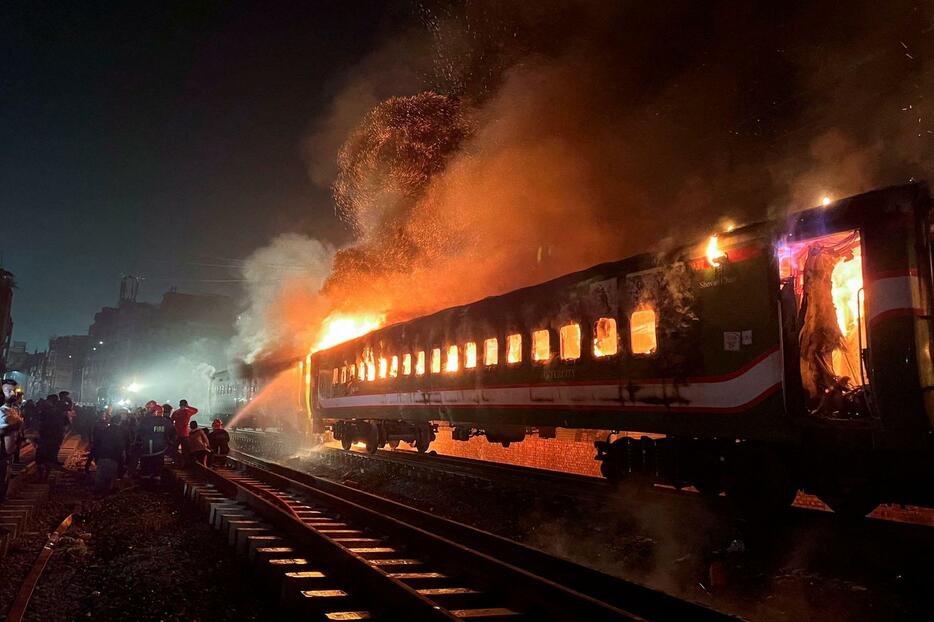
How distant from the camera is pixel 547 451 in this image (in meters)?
17.8

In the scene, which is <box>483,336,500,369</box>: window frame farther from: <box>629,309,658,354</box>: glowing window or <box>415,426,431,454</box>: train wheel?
<box>415,426,431,454</box>: train wheel

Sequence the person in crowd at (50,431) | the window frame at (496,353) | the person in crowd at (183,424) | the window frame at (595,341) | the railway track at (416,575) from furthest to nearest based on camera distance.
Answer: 1. the person in crowd at (183,424)
2. the person in crowd at (50,431)
3. the window frame at (496,353)
4. the window frame at (595,341)
5. the railway track at (416,575)

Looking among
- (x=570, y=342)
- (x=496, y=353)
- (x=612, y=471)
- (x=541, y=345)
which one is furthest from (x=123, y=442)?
(x=612, y=471)

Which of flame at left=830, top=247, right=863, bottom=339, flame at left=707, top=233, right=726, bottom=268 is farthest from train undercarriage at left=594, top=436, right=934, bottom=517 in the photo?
flame at left=707, top=233, right=726, bottom=268

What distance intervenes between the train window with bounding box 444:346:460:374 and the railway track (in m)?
4.38

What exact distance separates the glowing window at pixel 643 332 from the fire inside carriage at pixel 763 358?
0.02m

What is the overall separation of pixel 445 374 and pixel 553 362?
4020 mm

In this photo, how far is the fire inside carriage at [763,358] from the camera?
20.2ft

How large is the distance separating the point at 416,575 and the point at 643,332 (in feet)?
14.4

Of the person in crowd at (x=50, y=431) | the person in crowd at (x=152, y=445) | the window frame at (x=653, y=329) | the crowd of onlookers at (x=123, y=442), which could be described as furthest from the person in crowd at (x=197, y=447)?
the window frame at (x=653, y=329)

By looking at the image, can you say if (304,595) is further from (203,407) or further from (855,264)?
(203,407)

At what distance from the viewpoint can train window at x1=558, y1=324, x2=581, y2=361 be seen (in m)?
9.75

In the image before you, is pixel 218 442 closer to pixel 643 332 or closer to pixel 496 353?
pixel 496 353

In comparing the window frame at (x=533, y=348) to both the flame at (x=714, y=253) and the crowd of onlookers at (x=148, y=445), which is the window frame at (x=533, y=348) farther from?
the crowd of onlookers at (x=148, y=445)
